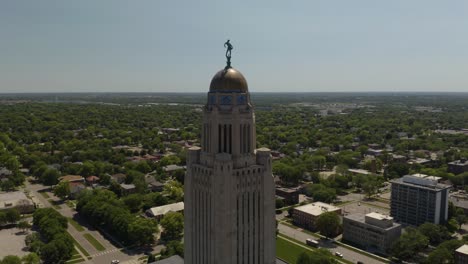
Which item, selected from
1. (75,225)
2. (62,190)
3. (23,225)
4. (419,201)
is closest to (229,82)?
(23,225)

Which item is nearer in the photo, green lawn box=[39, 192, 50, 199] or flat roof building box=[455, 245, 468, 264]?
flat roof building box=[455, 245, 468, 264]

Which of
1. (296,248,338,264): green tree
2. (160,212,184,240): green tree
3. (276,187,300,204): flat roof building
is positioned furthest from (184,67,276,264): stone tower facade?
(276,187,300,204): flat roof building

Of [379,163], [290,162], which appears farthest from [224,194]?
A: [379,163]

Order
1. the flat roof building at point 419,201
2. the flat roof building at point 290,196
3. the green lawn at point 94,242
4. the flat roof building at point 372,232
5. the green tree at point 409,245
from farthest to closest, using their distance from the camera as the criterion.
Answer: the flat roof building at point 290,196, the flat roof building at point 419,201, the flat roof building at point 372,232, the green lawn at point 94,242, the green tree at point 409,245

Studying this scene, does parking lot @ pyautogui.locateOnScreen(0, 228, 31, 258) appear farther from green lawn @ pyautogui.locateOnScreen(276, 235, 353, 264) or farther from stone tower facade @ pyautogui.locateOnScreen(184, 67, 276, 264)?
stone tower facade @ pyautogui.locateOnScreen(184, 67, 276, 264)

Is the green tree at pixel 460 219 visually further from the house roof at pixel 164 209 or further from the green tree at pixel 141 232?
the green tree at pixel 141 232

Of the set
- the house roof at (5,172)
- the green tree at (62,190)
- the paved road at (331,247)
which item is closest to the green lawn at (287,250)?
the paved road at (331,247)

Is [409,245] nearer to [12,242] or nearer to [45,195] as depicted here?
[12,242]
